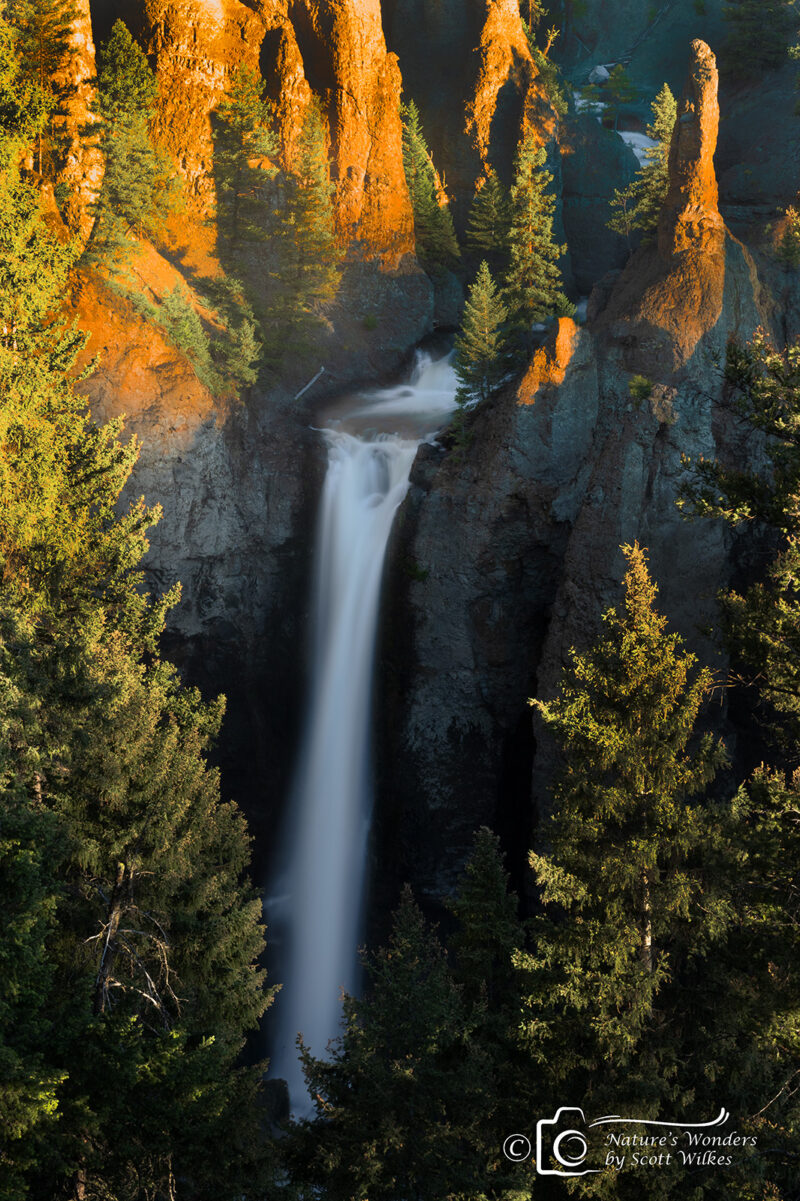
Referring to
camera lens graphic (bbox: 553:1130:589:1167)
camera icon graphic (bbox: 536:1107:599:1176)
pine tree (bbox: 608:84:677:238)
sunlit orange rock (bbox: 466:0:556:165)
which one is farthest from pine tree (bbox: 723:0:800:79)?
camera lens graphic (bbox: 553:1130:589:1167)

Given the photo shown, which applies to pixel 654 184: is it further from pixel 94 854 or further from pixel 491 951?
pixel 94 854

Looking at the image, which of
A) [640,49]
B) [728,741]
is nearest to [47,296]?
[728,741]

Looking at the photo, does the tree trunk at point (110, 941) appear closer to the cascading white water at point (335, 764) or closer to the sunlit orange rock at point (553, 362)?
the cascading white water at point (335, 764)

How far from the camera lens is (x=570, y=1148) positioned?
13195 mm

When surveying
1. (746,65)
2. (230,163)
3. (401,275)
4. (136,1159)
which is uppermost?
(746,65)

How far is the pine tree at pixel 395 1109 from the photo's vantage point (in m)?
11.3

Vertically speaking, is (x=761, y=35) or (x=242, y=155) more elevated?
(x=761, y=35)

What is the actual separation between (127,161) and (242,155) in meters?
6.88

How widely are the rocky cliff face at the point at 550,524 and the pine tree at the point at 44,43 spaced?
54.0 ft

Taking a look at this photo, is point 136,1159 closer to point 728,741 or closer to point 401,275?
point 728,741

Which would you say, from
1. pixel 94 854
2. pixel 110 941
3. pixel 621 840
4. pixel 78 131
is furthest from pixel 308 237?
pixel 110 941

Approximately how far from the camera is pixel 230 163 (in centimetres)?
3544

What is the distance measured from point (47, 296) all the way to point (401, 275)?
2551 centimetres

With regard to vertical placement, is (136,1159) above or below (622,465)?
below
